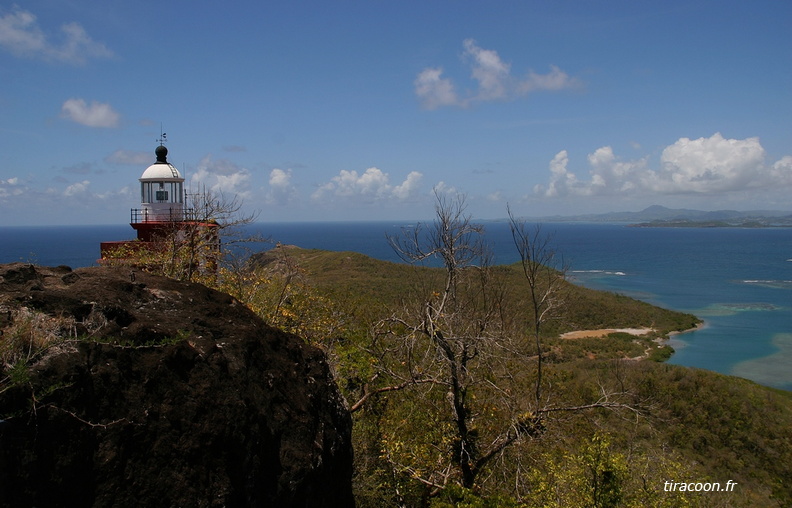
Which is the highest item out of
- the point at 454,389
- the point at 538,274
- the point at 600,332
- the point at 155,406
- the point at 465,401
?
the point at 538,274

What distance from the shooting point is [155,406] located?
4906 mm

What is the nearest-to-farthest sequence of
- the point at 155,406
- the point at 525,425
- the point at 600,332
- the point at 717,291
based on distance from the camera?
1. the point at 155,406
2. the point at 525,425
3. the point at 600,332
4. the point at 717,291

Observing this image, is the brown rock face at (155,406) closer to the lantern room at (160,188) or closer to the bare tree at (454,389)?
the bare tree at (454,389)

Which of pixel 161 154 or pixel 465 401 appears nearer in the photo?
pixel 465 401

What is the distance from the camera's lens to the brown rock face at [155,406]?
4.27 m

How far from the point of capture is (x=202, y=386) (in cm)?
527

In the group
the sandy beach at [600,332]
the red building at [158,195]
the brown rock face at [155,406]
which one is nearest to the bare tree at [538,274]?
the brown rock face at [155,406]

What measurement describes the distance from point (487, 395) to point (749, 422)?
18654 mm

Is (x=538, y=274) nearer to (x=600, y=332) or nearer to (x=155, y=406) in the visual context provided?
(x=155, y=406)

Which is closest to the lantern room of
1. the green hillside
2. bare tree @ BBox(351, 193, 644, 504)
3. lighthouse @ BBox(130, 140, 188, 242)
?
lighthouse @ BBox(130, 140, 188, 242)

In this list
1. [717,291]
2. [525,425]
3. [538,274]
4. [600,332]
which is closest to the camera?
[525,425]

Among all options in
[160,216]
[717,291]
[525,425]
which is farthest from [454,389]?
[717,291]

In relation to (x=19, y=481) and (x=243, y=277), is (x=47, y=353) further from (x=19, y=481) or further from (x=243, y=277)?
(x=243, y=277)

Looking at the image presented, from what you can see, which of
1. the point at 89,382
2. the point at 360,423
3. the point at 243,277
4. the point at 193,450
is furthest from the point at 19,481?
the point at 243,277
